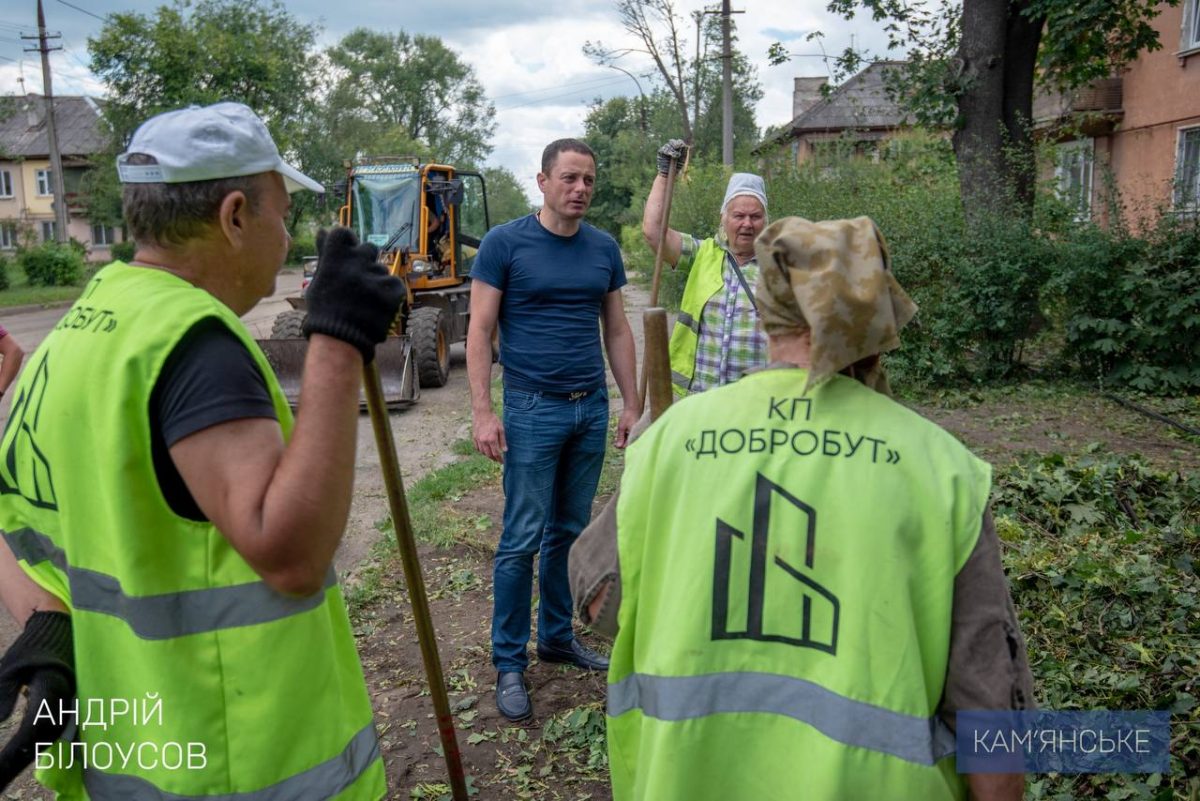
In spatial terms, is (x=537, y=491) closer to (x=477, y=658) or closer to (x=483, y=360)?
(x=483, y=360)

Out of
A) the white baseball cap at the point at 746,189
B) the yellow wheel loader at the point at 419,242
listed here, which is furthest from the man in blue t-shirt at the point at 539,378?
the yellow wheel loader at the point at 419,242

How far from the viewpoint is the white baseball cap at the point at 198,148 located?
1.69 m

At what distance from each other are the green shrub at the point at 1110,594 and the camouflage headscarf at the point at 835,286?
2.06 m

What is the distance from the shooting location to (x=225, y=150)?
1.71 m

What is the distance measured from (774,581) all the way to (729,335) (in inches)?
96.9

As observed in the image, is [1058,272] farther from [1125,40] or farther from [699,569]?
[699,569]

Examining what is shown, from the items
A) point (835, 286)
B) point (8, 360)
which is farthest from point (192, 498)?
point (8, 360)

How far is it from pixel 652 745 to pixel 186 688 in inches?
31.7

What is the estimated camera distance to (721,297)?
414 centimetres

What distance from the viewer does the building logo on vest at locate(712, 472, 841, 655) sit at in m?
1.69

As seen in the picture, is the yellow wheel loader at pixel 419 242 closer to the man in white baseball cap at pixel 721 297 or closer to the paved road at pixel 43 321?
the paved road at pixel 43 321

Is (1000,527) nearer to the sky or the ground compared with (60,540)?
nearer to the ground

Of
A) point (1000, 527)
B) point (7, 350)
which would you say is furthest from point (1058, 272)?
point (7, 350)

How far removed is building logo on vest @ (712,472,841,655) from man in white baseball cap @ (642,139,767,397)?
2.32 meters
